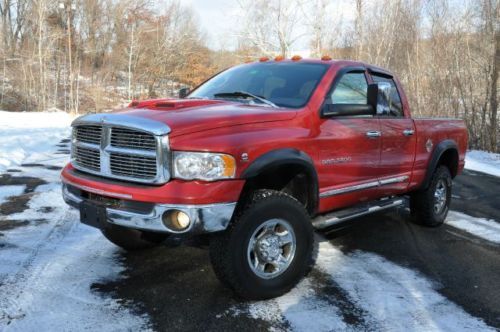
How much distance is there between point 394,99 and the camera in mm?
5500

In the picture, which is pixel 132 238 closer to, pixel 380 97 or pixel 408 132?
pixel 380 97

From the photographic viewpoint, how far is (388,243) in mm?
5312

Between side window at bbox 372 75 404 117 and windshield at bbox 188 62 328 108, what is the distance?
108cm

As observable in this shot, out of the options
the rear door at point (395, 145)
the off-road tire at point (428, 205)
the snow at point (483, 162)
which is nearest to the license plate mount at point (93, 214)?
the rear door at point (395, 145)

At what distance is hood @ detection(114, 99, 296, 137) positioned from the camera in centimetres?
335

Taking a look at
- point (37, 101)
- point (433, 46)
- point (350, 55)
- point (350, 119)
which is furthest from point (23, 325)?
point (37, 101)

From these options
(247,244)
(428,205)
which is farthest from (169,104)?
(428,205)

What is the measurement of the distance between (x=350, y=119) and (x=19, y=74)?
37452mm

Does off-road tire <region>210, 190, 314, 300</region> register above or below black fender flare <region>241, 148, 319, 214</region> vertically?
below

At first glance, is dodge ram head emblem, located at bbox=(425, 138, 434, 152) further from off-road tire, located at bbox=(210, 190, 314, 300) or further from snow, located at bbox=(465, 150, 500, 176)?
snow, located at bbox=(465, 150, 500, 176)

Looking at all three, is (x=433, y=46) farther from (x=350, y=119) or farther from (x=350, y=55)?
(x=350, y=119)

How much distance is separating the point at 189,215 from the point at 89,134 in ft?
4.08

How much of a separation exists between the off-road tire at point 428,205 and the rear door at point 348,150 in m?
1.28

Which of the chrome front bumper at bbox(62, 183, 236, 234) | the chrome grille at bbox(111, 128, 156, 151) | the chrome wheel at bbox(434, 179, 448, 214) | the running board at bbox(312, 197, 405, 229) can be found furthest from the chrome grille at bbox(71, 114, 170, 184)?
the chrome wheel at bbox(434, 179, 448, 214)
